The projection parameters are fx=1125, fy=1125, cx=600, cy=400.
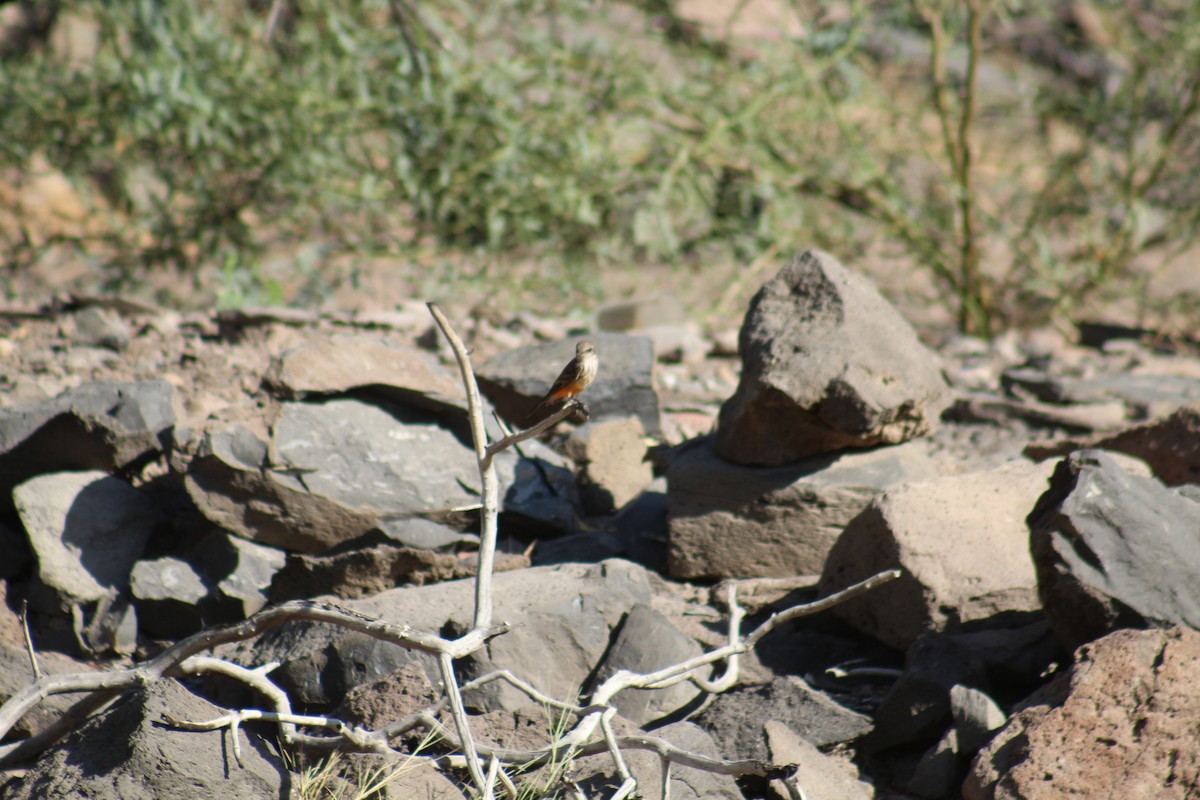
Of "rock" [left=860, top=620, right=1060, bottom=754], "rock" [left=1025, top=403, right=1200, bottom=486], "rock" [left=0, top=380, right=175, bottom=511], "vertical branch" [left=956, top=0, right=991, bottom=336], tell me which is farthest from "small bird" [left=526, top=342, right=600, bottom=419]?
"vertical branch" [left=956, top=0, right=991, bottom=336]

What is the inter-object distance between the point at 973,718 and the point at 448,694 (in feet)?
4.07

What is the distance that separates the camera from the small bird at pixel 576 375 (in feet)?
9.23

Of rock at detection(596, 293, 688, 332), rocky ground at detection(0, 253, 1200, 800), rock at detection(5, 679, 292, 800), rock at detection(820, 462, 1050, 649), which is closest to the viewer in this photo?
rock at detection(5, 679, 292, 800)

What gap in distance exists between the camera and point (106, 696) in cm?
254

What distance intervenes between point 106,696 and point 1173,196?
700cm

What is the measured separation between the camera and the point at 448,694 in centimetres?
224

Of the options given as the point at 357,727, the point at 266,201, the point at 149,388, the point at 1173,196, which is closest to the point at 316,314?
the point at 149,388

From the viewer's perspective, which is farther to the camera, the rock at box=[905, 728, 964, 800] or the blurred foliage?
the blurred foliage

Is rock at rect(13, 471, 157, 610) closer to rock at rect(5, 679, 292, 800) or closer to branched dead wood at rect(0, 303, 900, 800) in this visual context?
branched dead wood at rect(0, 303, 900, 800)

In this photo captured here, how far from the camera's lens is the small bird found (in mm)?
2814

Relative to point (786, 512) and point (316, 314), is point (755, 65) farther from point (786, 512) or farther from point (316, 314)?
point (786, 512)

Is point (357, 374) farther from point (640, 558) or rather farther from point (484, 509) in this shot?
point (484, 509)

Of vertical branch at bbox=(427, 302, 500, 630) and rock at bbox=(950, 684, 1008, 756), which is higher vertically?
vertical branch at bbox=(427, 302, 500, 630)

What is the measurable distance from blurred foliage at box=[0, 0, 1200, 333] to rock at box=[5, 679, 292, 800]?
3631 millimetres
